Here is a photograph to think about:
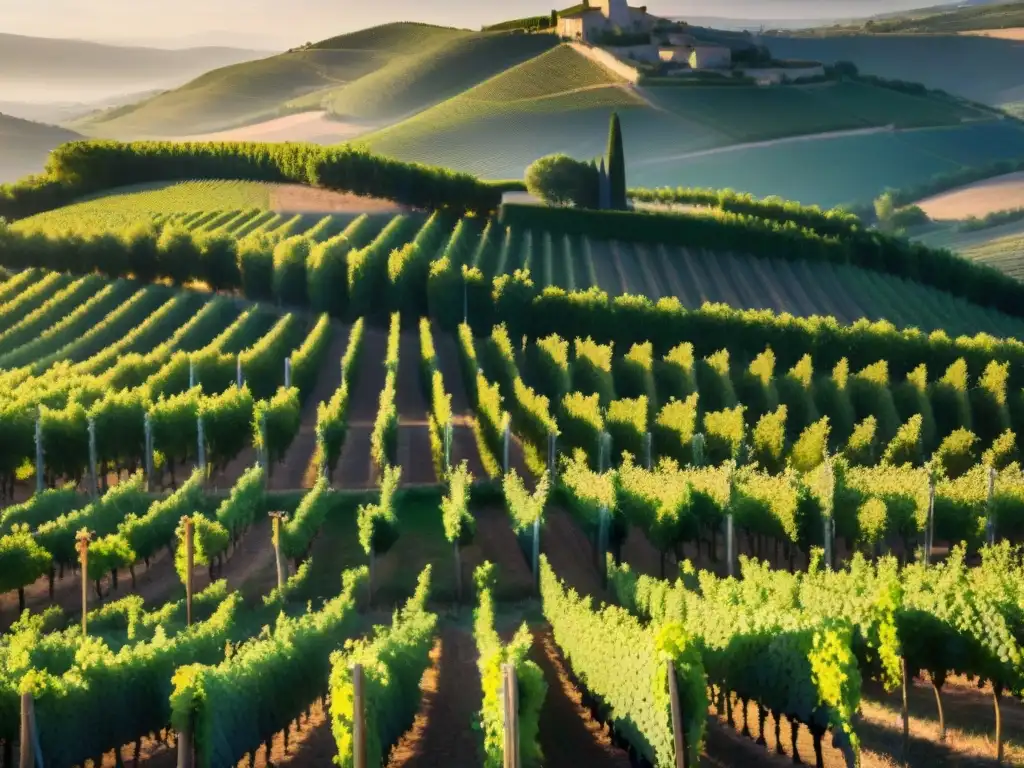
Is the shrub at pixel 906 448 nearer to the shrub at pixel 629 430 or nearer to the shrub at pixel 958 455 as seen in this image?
the shrub at pixel 958 455

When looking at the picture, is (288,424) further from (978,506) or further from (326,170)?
(326,170)

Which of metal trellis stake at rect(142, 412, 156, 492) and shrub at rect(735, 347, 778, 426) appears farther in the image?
shrub at rect(735, 347, 778, 426)

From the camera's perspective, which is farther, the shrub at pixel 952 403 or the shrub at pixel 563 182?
the shrub at pixel 563 182

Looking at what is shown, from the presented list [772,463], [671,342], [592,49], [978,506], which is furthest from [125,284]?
A: [592,49]

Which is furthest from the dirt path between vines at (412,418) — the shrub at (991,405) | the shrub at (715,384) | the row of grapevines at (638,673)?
the shrub at (991,405)

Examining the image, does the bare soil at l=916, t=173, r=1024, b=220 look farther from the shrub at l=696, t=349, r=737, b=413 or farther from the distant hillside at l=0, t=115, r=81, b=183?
the distant hillside at l=0, t=115, r=81, b=183

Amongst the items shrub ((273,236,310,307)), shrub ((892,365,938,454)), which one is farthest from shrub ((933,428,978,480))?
shrub ((273,236,310,307))

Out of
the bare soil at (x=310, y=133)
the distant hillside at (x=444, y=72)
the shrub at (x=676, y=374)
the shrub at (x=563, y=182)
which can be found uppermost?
the distant hillside at (x=444, y=72)
